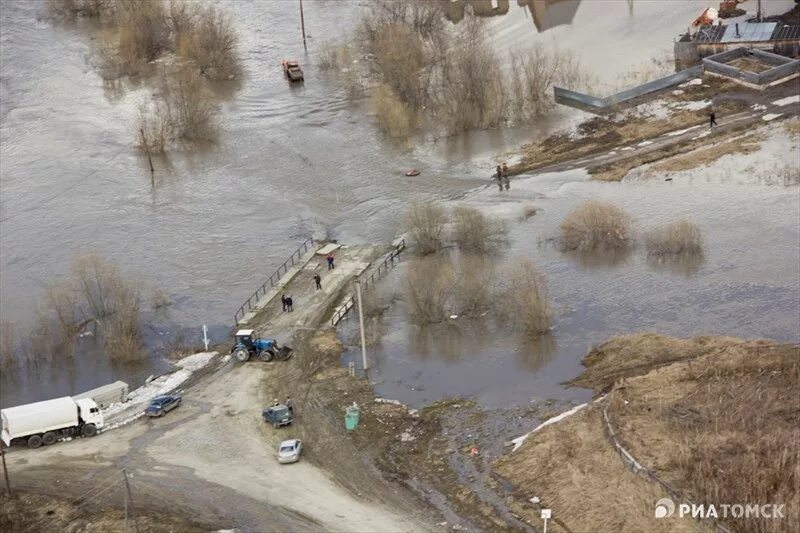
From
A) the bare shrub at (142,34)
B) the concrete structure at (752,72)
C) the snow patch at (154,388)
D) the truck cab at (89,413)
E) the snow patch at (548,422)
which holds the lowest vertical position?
the snow patch at (548,422)

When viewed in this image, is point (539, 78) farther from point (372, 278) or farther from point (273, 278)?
point (273, 278)

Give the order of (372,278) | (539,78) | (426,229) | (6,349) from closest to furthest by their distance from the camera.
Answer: (6,349)
(372,278)
(426,229)
(539,78)

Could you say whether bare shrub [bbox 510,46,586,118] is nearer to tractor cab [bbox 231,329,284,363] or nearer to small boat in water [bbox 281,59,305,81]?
small boat in water [bbox 281,59,305,81]

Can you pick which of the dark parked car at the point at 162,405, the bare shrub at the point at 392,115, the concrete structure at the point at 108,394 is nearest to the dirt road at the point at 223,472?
the dark parked car at the point at 162,405

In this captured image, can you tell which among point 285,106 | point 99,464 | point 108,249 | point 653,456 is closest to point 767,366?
point 653,456

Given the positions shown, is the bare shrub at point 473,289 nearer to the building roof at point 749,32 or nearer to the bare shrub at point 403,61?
the bare shrub at point 403,61

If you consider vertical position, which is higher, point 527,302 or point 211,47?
point 211,47

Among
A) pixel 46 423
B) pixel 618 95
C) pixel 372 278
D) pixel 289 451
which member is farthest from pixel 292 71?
pixel 289 451
